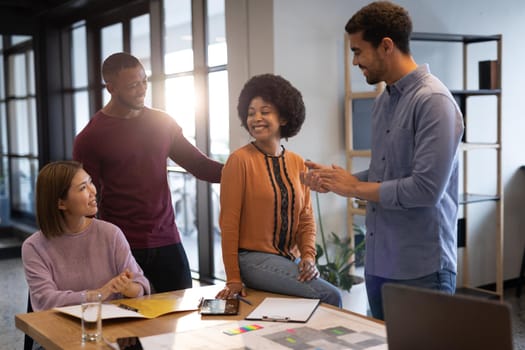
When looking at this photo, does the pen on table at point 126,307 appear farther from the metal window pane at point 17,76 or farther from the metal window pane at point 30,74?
the metal window pane at point 17,76

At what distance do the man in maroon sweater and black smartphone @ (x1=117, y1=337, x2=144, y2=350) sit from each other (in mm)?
944

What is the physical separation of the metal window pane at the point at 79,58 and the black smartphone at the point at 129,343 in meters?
5.15

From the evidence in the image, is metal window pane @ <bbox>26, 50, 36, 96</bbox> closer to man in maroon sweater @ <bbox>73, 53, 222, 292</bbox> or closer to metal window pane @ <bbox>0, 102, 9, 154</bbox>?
metal window pane @ <bbox>0, 102, 9, 154</bbox>

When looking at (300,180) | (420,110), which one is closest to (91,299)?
(300,180)

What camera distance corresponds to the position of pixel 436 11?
14.1 feet

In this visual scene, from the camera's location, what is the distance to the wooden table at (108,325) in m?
1.53

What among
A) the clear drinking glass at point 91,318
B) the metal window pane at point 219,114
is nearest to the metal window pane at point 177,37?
the metal window pane at point 219,114

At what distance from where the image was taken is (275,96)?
2.12 m

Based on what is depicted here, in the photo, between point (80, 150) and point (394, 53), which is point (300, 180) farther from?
point (80, 150)

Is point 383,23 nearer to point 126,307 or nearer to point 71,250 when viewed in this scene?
point 126,307

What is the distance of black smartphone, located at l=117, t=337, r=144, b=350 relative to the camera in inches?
56.9

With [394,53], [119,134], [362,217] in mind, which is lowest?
[362,217]

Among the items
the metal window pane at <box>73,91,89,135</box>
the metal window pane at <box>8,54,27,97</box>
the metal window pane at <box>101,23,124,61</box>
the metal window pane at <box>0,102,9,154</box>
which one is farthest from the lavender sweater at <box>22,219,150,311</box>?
the metal window pane at <box>0,102,9,154</box>

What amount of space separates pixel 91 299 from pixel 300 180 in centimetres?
80
